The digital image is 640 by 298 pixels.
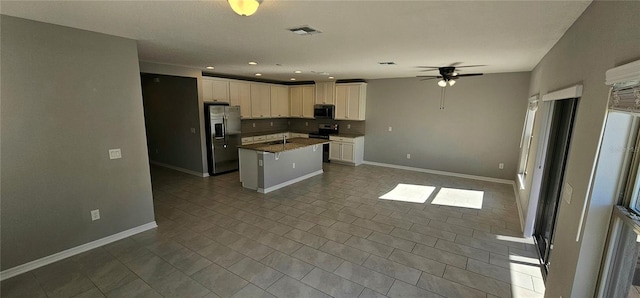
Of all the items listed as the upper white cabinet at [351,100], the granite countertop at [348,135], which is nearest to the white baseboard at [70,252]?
the granite countertop at [348,135]

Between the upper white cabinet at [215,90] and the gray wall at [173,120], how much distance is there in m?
0.27

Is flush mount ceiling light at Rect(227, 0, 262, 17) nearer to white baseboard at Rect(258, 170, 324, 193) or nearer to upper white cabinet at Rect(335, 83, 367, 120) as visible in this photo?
white baseboard at Rect(258, 170, 324, 193)

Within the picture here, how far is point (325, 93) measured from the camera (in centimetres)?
783

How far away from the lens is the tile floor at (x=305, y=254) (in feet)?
7.98

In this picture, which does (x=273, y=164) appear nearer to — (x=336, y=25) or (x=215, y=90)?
(x=215, y=90)

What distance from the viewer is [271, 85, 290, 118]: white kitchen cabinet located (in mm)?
7906

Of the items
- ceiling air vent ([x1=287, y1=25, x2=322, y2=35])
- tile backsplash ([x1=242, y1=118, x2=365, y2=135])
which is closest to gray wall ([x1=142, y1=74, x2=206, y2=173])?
tile backsplash ([x1=242, y1=118, x2=365, y2=135])

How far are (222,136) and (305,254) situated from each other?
410 cm

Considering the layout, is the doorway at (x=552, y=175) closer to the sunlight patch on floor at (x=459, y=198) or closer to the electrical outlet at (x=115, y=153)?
the sunlight patch on floor at (x=459, y=198)

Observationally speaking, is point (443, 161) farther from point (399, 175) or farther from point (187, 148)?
point (187, 148)

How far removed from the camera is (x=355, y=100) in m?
7.33

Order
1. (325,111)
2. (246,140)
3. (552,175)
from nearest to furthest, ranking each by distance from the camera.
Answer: (552,175), (246,140), (325,111)

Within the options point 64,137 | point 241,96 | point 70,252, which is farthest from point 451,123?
point 70,252

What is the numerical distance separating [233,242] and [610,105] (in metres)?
3.48
